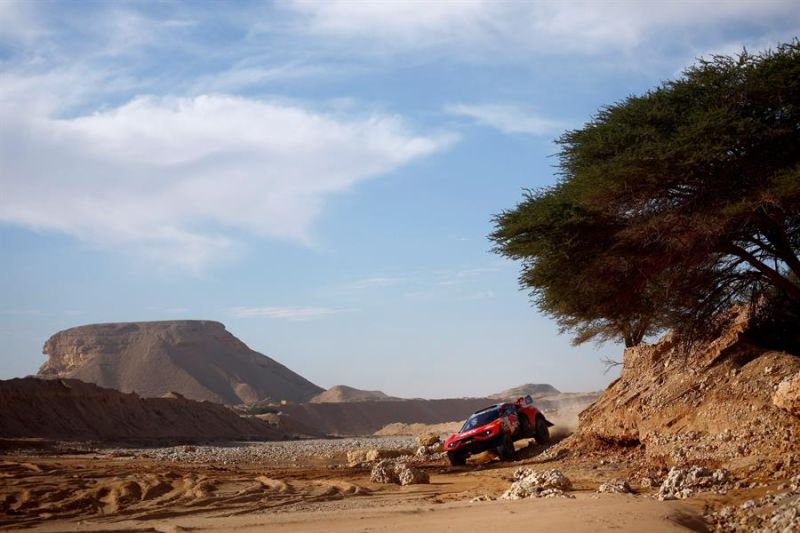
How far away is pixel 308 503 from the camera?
14.3 m

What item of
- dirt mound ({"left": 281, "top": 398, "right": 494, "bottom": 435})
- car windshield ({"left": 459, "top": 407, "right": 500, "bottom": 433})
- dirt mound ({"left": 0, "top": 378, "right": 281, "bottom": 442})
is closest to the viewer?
car windshield ({"left": 459, "top": 407, "right": 500, "bottom": 433})

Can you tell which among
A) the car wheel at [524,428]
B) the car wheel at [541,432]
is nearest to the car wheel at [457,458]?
the car wheel at [524,428]

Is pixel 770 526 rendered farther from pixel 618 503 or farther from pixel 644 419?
pixel 644 419

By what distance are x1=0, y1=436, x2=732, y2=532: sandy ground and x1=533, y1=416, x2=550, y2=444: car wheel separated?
10.3 ft

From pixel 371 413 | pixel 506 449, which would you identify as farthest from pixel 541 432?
pixel 371 413

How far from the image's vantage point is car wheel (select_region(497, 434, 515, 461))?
22.8 metres

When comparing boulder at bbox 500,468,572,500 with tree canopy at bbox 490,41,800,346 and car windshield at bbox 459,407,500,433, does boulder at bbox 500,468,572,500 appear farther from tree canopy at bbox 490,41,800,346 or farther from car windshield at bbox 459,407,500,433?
car windshield at bbox 459,407,500,433

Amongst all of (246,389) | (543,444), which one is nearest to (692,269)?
(543,444)

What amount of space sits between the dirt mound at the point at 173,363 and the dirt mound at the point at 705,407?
103159 mm

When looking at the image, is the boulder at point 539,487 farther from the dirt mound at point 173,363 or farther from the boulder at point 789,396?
the dirt mound at point 173,363

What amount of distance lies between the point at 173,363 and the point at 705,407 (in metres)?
119

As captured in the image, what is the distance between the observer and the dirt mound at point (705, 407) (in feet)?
48.4

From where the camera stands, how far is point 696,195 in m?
18.2

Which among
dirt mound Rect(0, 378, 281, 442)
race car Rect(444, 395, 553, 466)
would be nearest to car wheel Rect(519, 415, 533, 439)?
race car Rect(444, 395, 553, 466)
